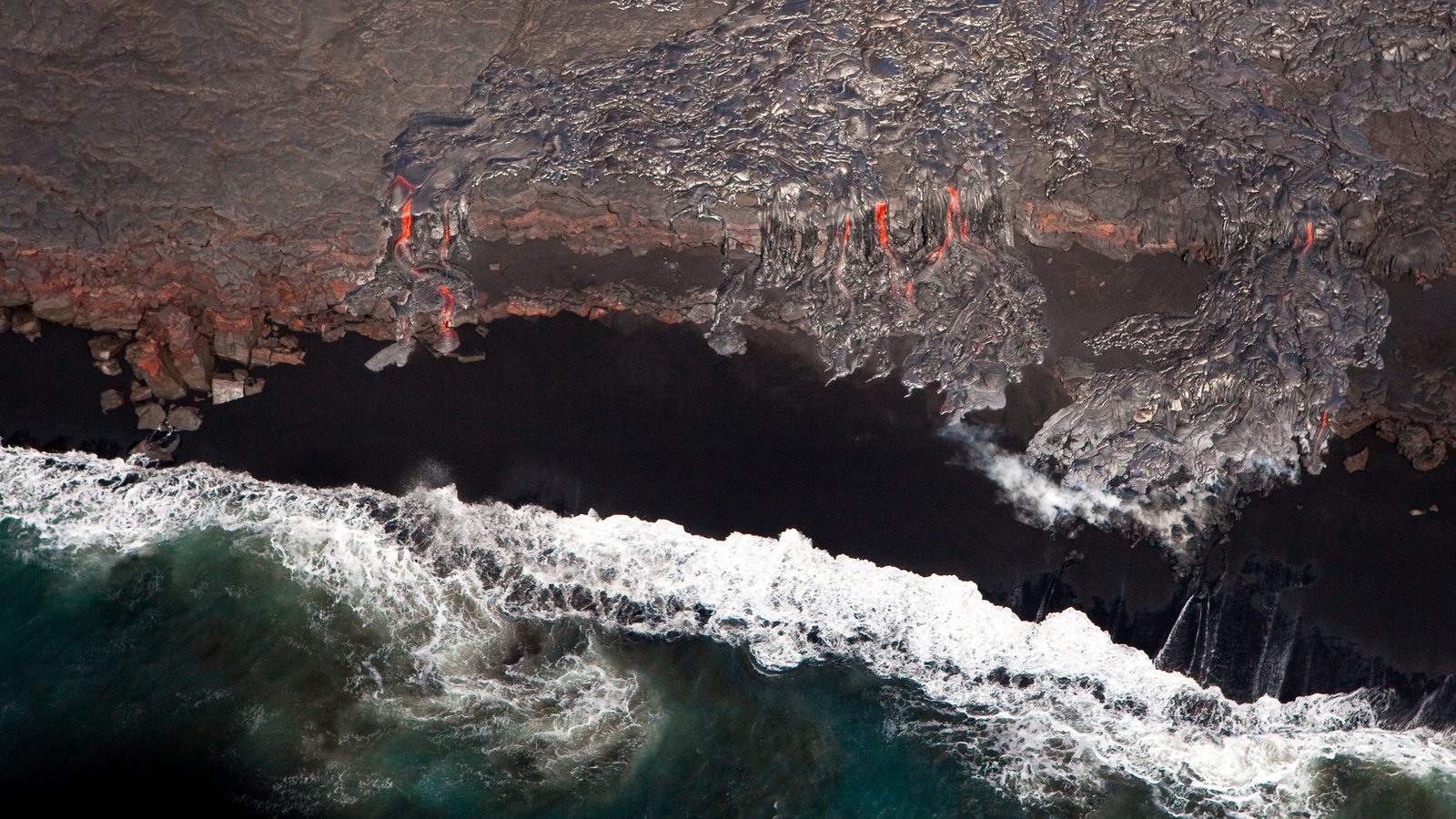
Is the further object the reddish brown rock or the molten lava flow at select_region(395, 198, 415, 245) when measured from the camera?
the molten lava flow at select_region(395, 198, 415, 245)

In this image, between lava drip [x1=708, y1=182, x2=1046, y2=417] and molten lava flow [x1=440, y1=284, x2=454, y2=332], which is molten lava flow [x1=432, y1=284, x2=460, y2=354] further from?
lava drip [x1=708, y1=182, x2=1046, y2=417]

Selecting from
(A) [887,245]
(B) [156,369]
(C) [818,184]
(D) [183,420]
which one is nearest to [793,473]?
(A) [887,245]

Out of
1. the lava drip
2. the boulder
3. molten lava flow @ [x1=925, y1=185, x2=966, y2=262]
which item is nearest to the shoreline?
the boulder

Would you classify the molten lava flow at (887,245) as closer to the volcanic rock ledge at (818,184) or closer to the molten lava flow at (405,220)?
the volcanic rock ledge at (818,184)

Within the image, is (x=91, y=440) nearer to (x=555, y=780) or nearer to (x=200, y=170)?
(x=200, y=170)

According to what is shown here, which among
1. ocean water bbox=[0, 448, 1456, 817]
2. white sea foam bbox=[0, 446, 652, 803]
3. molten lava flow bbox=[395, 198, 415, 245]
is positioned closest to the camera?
ocean water bbox=[0, 448, 1456, 817]

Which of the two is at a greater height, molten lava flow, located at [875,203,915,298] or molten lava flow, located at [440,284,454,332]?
molten lava flow, located at [875,203,915,298]

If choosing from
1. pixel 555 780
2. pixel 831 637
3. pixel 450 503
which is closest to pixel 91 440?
pixel 450 503

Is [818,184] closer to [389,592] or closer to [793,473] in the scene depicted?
[793,473]
